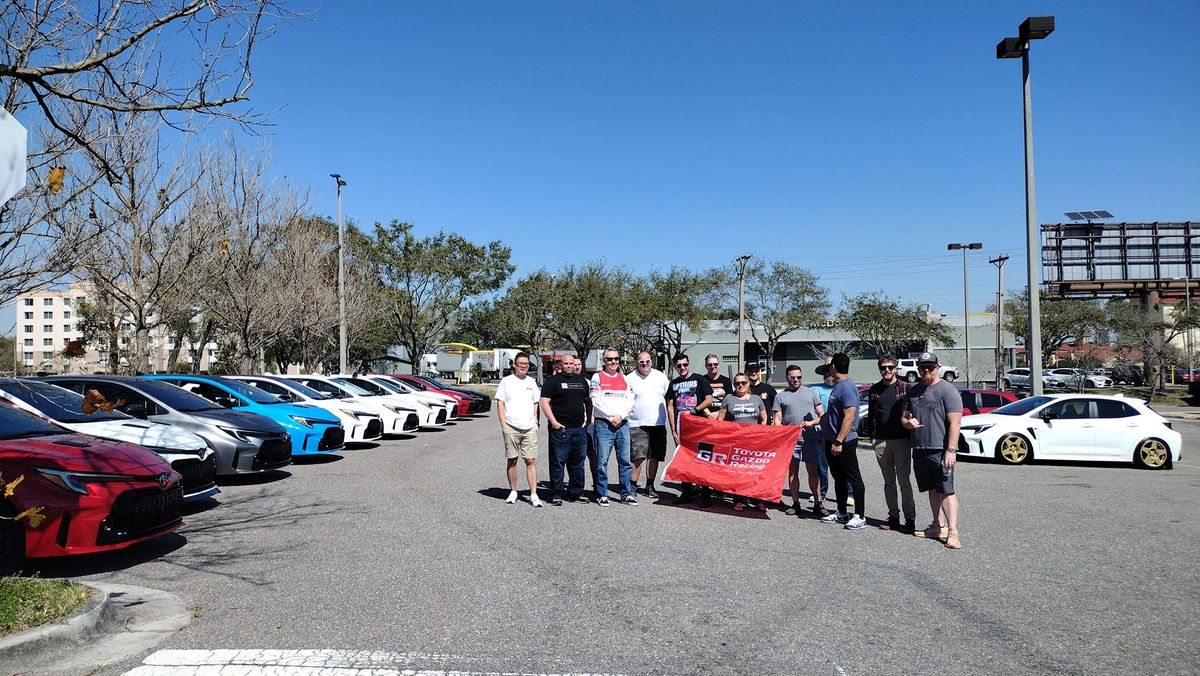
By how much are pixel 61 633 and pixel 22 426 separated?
3.18m

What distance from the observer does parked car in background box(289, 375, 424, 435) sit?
59.5ft

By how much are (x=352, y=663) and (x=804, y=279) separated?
50460mm

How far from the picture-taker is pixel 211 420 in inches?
426

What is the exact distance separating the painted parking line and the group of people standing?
482 centimetres

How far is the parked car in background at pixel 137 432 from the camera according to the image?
8.60 m

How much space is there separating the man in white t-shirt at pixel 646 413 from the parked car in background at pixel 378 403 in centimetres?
916

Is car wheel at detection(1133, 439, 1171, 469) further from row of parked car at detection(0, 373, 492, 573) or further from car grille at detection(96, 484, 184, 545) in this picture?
car grille at detection(96, 484, 184, 545)

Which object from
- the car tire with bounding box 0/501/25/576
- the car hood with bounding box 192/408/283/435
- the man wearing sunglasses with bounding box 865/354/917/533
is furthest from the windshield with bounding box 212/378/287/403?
the man wearing sunglasses with bounding box 865/354/917/533

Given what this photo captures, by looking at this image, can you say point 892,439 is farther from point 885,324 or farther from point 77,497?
point 885,324

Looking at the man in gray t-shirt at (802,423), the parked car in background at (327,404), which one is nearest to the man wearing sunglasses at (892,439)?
the man in gray t-shirt at (802,423)

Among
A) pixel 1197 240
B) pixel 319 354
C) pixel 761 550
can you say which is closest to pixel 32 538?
pixel 761 550

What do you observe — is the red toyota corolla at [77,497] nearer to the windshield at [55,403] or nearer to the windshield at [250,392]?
the windshield at [55,403]

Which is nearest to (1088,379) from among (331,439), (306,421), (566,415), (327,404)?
(327,404)

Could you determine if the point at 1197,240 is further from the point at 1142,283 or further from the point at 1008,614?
the point at 1008,614
